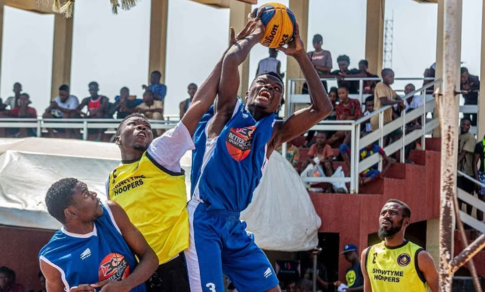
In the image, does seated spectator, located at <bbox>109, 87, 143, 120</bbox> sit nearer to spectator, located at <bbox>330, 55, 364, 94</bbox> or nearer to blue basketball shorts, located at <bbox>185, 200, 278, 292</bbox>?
spectator, located at <bbox>330, 55, 364, 94</bbox>

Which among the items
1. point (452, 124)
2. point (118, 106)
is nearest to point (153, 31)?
point (118, 106)

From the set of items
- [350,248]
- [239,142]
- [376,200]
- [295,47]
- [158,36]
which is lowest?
[350,248]

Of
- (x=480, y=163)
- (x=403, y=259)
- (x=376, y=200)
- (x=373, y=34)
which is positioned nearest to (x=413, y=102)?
(x=480, y=163)

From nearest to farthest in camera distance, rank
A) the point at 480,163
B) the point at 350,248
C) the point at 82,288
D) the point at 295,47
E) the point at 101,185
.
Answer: the point at 82,288 → the point at 295,47 → the point at 101,185 → the point at 350,248 → the point at 480,163

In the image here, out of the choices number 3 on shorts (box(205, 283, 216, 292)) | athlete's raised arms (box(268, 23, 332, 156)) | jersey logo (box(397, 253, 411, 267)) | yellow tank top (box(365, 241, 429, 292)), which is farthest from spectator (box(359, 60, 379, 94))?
number 3 on shorts (box(205, 283, 216, 292))

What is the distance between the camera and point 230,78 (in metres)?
5.67

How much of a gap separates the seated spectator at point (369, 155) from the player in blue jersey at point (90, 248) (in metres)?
8.56

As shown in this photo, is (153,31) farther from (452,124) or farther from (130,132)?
(452,124)

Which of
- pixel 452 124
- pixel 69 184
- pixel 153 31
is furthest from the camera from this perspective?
pixel 153 31

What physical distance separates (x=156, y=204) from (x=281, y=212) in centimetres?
685

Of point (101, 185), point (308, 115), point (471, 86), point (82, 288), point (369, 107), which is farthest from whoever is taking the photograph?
point (471, 86)

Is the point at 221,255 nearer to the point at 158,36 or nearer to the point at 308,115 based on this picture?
the point at 308,115

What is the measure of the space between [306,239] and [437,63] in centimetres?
514

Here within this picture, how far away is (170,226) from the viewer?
584 centimetres
